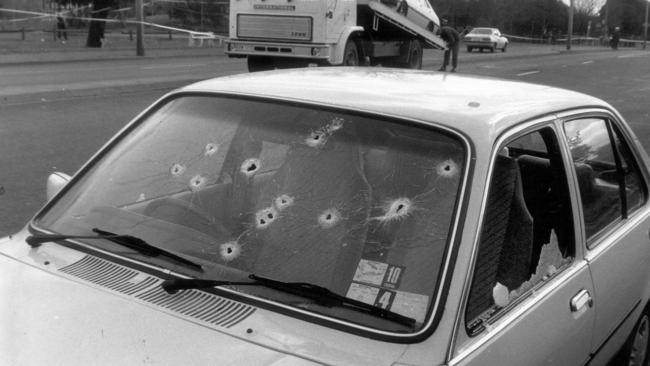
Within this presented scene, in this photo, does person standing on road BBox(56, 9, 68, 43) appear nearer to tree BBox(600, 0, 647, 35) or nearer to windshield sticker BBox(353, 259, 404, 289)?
windshield sticker BBox(353, 259, 404, 289)

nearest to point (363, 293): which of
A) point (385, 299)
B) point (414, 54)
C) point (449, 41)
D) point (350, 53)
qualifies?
point (385, 299)

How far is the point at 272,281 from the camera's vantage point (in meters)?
2.22

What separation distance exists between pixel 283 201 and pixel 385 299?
53 centimetres

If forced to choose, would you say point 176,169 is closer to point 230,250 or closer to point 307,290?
point 230,250

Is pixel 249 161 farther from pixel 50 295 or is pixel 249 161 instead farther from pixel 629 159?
pixel 629 159

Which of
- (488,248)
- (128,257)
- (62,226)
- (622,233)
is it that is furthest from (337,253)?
(622,233)

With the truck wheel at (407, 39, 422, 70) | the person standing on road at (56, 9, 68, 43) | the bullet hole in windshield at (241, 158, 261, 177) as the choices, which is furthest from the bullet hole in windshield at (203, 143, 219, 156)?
the person standing on road at (56, 9, 68, 43)

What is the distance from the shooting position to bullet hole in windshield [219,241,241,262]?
238 cm

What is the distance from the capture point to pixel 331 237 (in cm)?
233

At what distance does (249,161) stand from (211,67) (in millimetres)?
20109

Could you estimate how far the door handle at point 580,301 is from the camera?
2594mm

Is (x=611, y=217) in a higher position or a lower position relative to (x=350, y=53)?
lower

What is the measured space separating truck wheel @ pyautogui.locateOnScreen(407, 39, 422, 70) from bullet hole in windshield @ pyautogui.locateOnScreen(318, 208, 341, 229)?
21051 mm

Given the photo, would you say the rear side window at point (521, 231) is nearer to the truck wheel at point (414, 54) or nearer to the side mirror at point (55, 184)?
the side mirror at point (55, 184)
